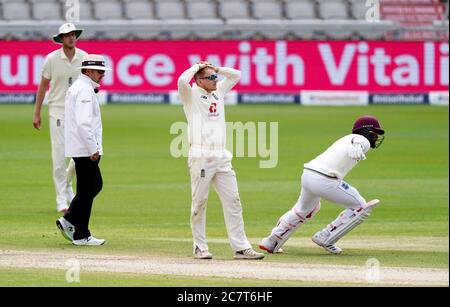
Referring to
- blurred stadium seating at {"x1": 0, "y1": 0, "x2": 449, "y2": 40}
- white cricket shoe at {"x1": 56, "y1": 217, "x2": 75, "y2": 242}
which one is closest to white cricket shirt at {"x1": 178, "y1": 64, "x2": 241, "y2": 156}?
white cricket shoe at {"x1": 56, "y1": 217, "x2": 75, "y2": 242}

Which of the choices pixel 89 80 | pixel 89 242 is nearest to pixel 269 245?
pixel 89 242

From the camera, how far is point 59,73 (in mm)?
14336

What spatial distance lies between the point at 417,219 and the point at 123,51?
820 inches

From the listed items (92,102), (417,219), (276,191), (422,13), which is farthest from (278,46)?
(92,102)

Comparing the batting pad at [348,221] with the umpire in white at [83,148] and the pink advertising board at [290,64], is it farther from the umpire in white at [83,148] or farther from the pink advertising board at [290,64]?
the pink advertising board at [290,64]

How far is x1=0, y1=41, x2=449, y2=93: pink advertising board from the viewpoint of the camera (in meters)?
34.2

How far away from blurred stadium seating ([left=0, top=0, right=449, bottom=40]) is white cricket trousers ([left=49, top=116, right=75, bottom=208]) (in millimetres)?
19761

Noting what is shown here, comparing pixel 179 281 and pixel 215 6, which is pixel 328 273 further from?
pixel 215 6

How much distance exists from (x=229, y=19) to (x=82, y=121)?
25.5 m

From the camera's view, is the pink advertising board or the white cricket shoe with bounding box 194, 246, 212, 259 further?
the pink advertising board

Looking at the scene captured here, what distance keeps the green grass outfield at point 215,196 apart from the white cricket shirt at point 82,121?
3.09 ft

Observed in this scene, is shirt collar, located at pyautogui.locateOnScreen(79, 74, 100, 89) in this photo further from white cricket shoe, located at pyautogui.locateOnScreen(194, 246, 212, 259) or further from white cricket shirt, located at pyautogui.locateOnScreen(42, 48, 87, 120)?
white cricket shirt, located at pyautogui.locateOnScreen(42, 48, 87, 120)

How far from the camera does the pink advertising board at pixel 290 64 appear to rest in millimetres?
34156

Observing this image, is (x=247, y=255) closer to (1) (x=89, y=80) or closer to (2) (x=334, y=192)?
(2) (x=334, y=192)
